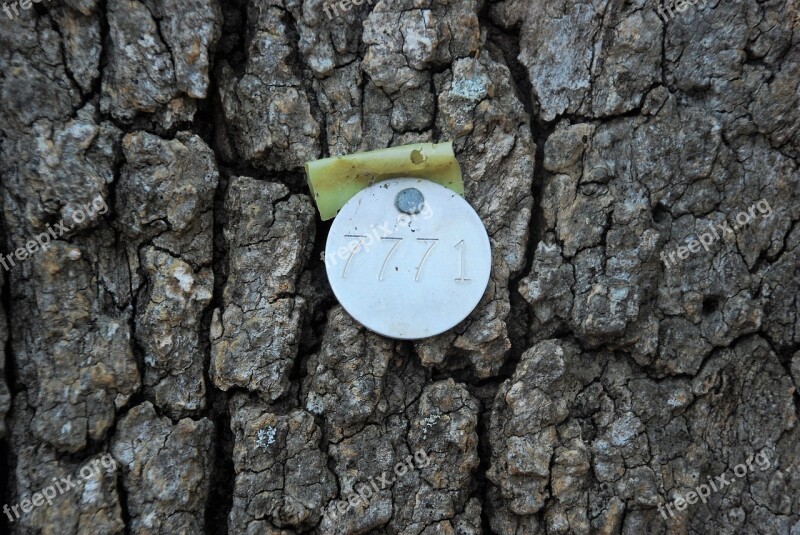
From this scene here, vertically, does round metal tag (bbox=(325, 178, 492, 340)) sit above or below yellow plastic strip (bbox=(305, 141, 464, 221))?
below

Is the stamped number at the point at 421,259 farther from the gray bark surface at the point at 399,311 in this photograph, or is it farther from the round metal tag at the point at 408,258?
the gray bark surface at the point at 399,311

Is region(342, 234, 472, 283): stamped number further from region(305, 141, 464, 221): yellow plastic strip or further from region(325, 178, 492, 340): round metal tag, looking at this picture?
region(305, 141, 464, 221): yellow plastic strip

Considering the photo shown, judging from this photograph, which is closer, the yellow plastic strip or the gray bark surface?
the gray bark surface

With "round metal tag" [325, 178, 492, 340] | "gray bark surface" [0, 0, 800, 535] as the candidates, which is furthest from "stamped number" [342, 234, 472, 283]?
"gray bark surface" [0, 0, 800, 535]

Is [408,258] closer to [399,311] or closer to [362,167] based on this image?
[399,311]

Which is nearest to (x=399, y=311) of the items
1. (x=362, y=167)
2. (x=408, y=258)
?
(x=408, y=258)

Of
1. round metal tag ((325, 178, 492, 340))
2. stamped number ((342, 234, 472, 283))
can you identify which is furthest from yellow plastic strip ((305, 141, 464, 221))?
stamped number ((342, 234, 472, 283))

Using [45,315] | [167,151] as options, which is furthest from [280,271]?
[45,315]

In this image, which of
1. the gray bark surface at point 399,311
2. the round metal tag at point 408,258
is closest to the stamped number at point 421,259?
the round metal tag at point 408,258
